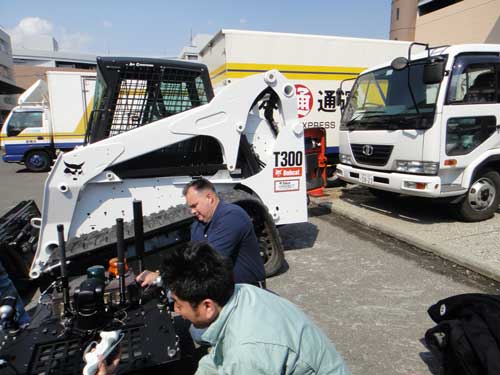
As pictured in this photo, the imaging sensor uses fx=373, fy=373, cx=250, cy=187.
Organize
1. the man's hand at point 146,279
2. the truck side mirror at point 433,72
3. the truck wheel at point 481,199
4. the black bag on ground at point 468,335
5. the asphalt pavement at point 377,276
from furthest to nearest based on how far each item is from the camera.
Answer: the truck wheel at point 481,199 → the truck side mirror at point 433,72 → the asphalt pavement at point 377,276 → the man's hand at point 146,279 → the black bag on ground at point 468,335

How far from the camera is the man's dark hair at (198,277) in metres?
1.42

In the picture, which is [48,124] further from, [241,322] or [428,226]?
[241,322]

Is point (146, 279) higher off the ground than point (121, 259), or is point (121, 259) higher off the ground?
point (121, 259)

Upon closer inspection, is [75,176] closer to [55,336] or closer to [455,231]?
[55,336]

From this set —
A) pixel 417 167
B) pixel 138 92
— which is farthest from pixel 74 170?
pixel 417 167

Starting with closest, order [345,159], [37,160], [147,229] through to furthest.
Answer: [147,229], [345,159], [37,160]

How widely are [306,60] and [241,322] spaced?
779cm

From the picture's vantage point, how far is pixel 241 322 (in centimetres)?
138

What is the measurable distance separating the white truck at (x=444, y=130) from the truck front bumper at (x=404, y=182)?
0.01m

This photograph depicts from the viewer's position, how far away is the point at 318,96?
28.3 feet

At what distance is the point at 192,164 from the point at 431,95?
3726 mm

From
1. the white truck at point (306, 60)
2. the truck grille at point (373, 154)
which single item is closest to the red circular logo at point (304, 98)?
the white truck at point (306, 60)

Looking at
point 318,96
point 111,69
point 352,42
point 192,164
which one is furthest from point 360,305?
point 352,42

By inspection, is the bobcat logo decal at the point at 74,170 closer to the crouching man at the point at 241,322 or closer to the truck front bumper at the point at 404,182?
the crouching man at the point at 241,322
